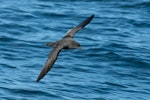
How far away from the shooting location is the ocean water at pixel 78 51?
14.8 m

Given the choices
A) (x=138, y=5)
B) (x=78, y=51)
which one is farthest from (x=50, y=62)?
(x=138, y=5)

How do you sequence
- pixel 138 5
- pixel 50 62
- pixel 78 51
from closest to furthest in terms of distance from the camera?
pixel 50 62, pixel 78 51, pixel 138 5

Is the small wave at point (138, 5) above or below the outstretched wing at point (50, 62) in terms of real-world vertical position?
below

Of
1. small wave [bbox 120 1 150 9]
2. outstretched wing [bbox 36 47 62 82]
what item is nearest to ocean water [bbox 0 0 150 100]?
small wave [bbox 120 1 150 9]

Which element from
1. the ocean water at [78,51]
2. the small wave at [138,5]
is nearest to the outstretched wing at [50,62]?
the ocean water at [78,51]

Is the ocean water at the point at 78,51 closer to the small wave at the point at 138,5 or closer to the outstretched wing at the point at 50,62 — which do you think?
the small wave at the point at 138,5

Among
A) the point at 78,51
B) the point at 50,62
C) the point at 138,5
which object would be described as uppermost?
the point at 50,62

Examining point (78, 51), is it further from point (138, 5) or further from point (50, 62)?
point (50, 62)

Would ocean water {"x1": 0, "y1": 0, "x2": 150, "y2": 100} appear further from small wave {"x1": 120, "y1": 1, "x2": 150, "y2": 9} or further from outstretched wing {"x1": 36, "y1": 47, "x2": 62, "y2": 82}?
outstretched wing {"x1": 36, "y1": 47, "x2": 62, "y2": 82}

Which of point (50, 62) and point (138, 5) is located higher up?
point (50, 62)

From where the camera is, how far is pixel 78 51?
17.1m

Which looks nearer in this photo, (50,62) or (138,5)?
(50,62)

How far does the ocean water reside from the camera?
14836 mm

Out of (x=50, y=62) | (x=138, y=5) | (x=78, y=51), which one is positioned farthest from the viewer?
(x=138, y=5)
